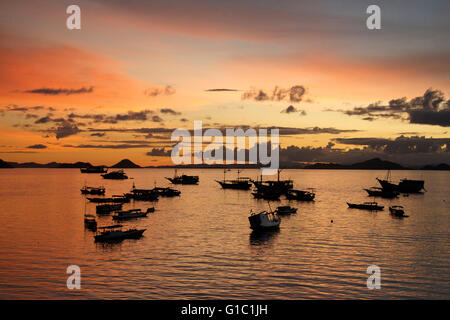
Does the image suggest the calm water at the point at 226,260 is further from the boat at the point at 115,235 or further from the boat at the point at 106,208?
the boat at the point at 106,208

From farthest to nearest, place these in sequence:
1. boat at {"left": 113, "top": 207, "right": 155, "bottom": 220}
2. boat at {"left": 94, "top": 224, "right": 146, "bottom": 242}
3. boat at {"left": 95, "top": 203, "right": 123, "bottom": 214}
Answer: boat at {"left": 95, "top": 203, "right": 123, "bottom": 214}, boat at {"left": 113, "top": 207, "right": 155, "bottom": 220}, boat at {"left": 94, "top": 224, "right": 146, "bottom": 242}

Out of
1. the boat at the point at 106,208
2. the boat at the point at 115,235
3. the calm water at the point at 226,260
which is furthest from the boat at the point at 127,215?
the boat at the point at 115,235

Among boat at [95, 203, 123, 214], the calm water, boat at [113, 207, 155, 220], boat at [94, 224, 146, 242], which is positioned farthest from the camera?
boat at [95, 203, 123, 214]

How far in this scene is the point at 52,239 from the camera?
6022 centimetres

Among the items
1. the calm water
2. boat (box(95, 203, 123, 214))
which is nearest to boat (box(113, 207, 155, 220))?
the calm water

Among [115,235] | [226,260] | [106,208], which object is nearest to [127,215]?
[106,208]

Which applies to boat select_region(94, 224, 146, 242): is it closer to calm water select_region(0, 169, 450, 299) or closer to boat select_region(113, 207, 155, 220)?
calm water select_region(0, 169, 450, 299)

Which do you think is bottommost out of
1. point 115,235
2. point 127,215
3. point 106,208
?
point 106,208

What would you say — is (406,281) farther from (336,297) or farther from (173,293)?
(173,293)

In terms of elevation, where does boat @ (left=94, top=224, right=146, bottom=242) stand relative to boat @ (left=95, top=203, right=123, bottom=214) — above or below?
above

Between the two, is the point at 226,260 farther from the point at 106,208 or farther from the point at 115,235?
the point at 106,208
